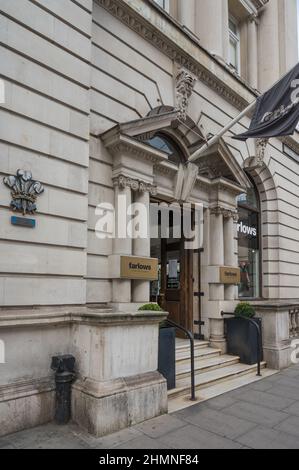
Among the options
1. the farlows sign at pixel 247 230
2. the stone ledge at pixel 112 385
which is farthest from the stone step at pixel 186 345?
the farlows sign at pixel 247 230

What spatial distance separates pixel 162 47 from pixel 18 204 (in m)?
5.89

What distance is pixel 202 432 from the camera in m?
4.88

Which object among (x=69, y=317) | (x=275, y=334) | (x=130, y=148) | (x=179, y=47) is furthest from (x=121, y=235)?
(x=179, y=47)

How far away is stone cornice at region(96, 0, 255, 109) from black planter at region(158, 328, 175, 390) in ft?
21.5

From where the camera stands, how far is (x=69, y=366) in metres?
5.28

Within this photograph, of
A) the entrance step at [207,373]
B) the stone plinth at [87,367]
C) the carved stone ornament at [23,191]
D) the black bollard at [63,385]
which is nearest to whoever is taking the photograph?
the stone plinth at [87,367]

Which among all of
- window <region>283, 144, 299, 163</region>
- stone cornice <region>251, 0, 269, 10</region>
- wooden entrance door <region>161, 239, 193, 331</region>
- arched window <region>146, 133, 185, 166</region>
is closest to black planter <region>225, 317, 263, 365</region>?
wooden entrance door <region>161, 239, 193, 331</region>

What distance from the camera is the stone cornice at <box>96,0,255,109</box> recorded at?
8.16 m

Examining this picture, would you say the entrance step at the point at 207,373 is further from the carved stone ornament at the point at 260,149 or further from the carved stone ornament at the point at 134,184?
the carved stone ornament at the point at 260,149

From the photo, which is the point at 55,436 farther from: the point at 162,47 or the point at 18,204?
the point at 162,47

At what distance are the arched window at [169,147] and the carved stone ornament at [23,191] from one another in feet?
13.5

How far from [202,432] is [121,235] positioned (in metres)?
3.66

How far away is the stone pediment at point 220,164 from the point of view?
9.44 meters
